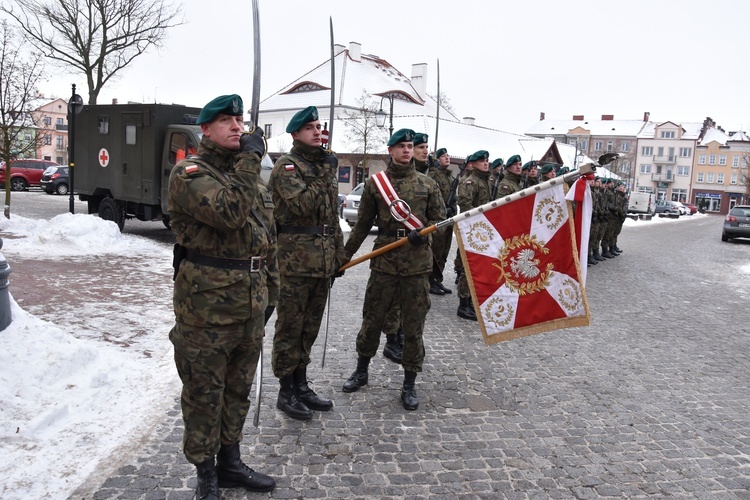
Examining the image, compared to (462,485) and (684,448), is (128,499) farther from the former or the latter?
(684,448)

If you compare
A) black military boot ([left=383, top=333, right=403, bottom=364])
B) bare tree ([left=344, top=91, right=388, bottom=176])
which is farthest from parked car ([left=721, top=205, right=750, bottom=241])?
black military boot ([left=383, top=333, right=403, bottom=364])

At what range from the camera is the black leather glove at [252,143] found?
9.64ft

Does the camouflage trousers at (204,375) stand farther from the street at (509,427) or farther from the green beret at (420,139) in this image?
the green beret at (420,139)

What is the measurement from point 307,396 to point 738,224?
24776 mm

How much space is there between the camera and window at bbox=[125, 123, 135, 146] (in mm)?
12930

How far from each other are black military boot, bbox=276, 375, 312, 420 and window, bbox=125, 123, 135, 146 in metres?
10.2

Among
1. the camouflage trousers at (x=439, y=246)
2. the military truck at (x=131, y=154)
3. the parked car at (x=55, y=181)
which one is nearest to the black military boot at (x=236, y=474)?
the camouflage trousers at (x=439, y=246)

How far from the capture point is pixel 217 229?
303cm

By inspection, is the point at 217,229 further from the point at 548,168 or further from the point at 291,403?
the point at 548,168

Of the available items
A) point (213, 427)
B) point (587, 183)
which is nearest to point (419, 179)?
point (587, 183)

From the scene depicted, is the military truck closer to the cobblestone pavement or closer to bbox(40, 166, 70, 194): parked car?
the cobblestone pavement

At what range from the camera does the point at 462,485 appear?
348cm

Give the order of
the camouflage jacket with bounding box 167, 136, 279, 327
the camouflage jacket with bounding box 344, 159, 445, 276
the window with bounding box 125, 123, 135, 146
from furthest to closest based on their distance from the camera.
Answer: the window with bounding box 125, 123, 135, 146 → the camouflage jacket with bounding box 344, 159, 445, 276 → the camouflage jacket with bounding box 167, 136, 279, 327

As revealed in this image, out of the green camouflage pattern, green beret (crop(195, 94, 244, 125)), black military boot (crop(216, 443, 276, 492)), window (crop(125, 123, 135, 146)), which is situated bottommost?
black military boot (crop(216, 443, 276, 492))
